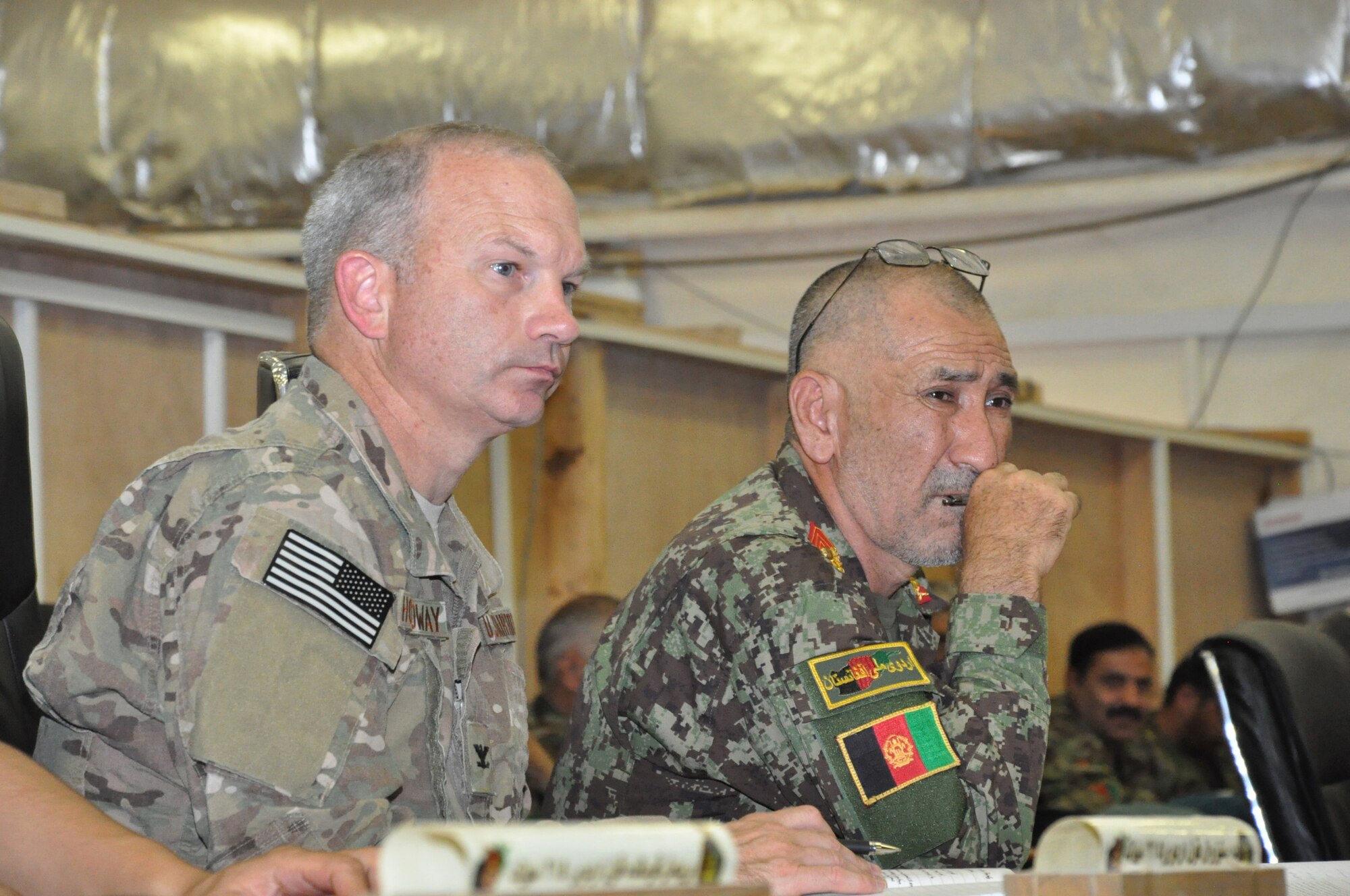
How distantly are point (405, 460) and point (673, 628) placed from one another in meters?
0.37

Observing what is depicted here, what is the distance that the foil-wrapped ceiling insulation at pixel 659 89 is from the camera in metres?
4.00

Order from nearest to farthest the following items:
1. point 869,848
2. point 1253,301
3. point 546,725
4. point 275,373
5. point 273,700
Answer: point 273,700, point 869,848, point 275,373, point 546,725, point 1253,301

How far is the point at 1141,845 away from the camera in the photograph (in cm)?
83

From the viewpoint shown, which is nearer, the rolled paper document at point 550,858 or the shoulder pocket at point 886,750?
the rolled paper document at point 550,858

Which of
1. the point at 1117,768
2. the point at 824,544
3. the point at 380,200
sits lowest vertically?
the point at 1117,768

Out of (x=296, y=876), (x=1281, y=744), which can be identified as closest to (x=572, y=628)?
(x=1281, y=744)

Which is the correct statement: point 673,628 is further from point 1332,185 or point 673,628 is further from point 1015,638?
point 1332,185

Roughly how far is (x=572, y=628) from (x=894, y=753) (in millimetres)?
2218

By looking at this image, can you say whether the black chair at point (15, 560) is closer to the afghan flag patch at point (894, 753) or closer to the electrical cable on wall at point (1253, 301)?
the afghan flag patch at point (894, 753)

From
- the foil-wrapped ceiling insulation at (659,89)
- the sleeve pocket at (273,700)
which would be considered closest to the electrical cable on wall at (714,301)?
the foil-wrapped ceiling insulation at (659,89)

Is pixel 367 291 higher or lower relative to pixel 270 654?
higher

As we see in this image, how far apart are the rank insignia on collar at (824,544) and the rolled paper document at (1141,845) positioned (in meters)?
0.85

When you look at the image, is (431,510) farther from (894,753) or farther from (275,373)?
(894,753)

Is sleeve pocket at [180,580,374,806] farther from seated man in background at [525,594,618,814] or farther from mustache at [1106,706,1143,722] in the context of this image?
mustache at [1106,706,1143,722]
